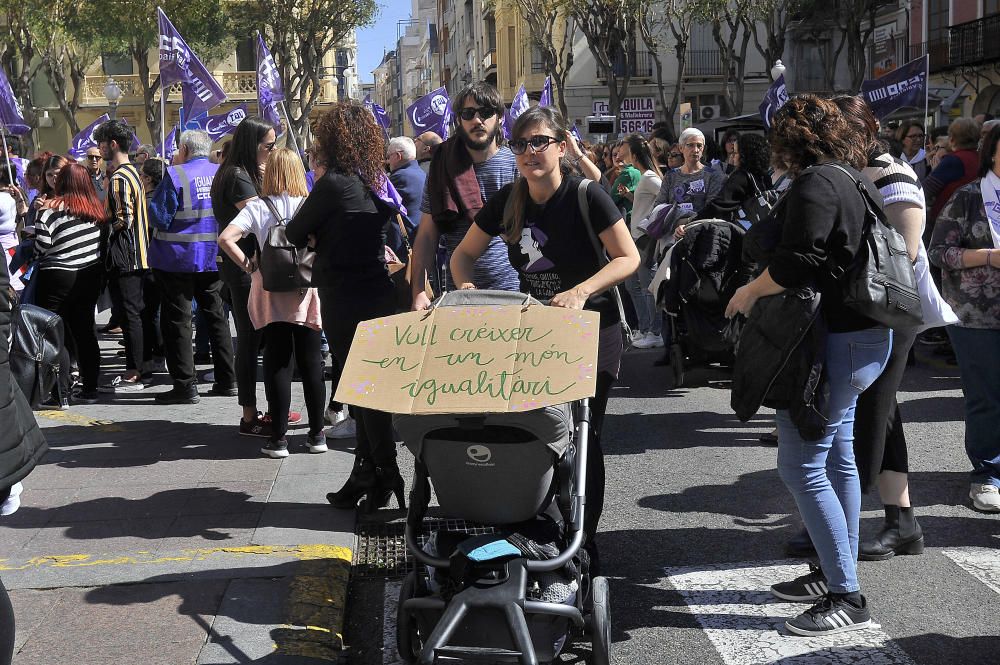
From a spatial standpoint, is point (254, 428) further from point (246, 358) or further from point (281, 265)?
point (281, 265)

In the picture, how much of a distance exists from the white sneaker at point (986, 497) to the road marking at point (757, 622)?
123 centimetres

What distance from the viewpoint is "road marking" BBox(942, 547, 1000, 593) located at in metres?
4.44

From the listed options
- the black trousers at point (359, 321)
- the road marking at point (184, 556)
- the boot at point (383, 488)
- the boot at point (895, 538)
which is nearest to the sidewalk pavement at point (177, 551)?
the road marking at point (184, 556)

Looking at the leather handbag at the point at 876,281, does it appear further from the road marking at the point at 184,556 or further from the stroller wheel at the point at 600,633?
the road marking at the point at 184,556

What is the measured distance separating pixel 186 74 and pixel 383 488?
867 centimetres

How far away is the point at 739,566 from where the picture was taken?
4.67 m

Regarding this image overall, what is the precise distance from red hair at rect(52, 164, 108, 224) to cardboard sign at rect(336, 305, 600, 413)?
5453 millimetres

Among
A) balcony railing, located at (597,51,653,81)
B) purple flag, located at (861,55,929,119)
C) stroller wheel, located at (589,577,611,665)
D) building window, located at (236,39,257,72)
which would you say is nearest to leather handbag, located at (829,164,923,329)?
stroller wheel, located at (589,577,611,665)

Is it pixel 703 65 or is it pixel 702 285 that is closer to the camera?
pixel 702 285

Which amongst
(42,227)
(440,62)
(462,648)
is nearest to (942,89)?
(42,227)

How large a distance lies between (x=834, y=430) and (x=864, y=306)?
457mm

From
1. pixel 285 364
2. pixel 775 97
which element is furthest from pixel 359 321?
pixel 775 97

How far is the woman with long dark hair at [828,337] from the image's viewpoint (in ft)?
12.4

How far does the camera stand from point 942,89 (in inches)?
844
